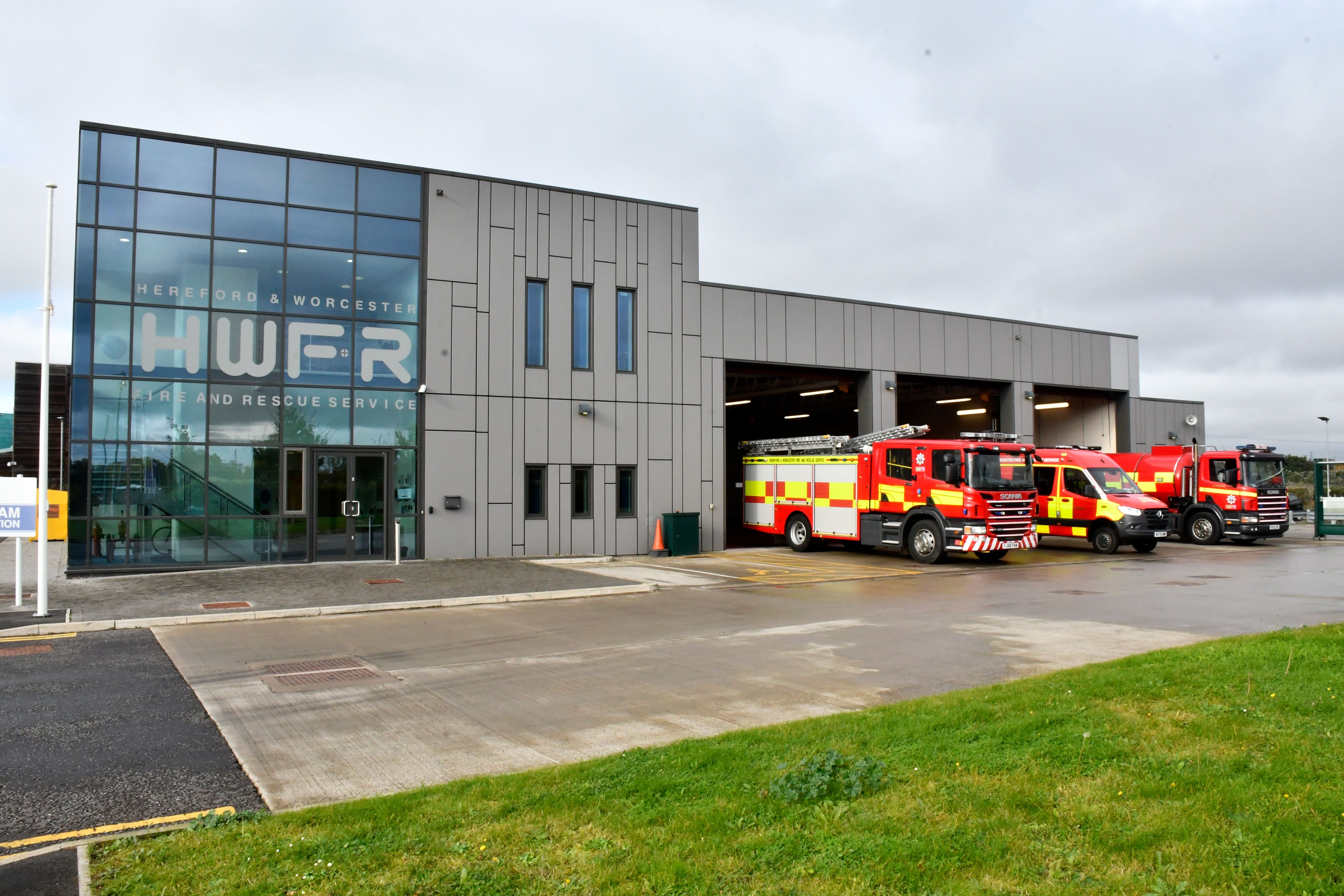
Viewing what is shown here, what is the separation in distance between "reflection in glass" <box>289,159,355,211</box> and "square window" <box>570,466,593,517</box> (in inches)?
312

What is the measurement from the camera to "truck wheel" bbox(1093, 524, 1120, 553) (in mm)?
24406

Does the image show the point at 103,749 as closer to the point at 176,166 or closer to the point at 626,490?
the point at 176,166

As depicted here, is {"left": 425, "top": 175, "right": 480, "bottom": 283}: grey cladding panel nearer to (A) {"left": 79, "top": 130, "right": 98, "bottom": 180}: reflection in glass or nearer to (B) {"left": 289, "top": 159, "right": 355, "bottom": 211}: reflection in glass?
(B) {"left": 289, "top": 159, "right": 355, "bottom": 211}: reflection in glass

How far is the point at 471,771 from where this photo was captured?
595 cm

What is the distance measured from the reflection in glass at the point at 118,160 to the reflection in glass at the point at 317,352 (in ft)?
13.3

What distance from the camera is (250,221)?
19.9 meters

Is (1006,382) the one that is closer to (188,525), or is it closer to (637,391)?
(637,391)

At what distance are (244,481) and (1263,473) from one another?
27790 mm

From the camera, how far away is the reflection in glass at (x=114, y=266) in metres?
18.6

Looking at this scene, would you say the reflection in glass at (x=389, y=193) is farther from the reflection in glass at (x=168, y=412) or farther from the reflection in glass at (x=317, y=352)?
the reflection in glass at (x=168, y=412)

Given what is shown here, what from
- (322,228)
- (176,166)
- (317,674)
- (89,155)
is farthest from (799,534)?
(89,155)

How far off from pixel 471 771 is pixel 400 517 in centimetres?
1562

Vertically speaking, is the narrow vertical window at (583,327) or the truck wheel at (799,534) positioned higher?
the narrow vertical window at (583,327)

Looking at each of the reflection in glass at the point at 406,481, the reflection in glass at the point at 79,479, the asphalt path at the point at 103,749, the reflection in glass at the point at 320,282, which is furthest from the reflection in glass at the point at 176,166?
the asphalt path at the point at 103,749
